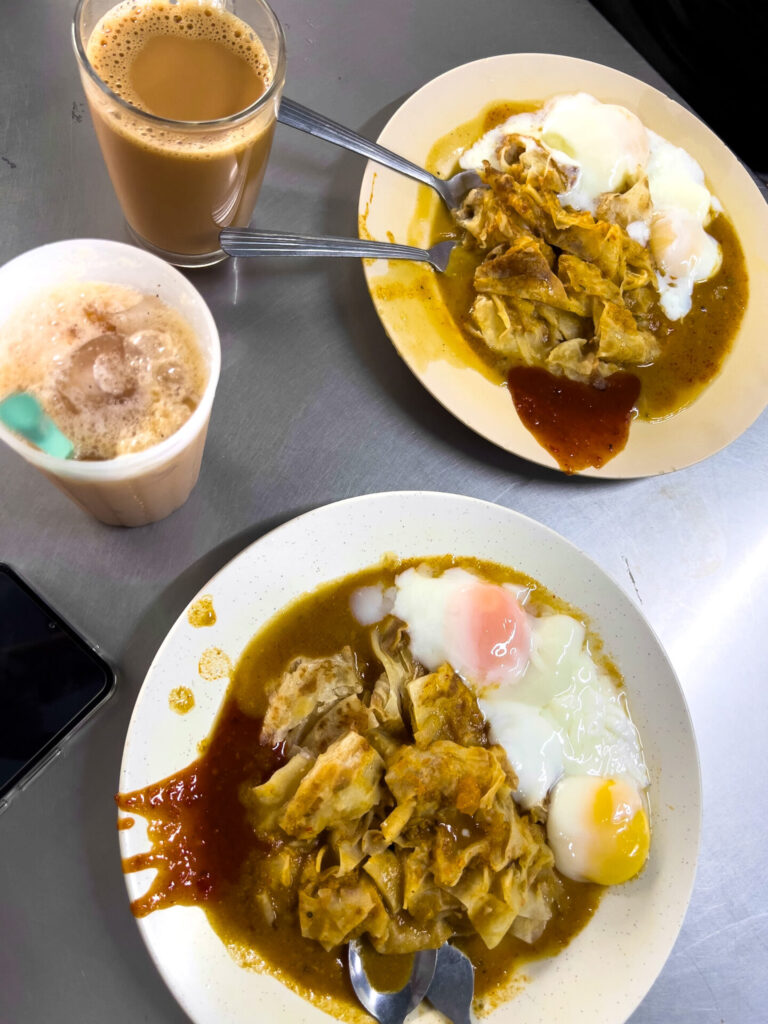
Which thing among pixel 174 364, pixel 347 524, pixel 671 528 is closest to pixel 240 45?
pixel 174 364

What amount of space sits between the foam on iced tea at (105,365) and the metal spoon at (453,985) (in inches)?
55.7

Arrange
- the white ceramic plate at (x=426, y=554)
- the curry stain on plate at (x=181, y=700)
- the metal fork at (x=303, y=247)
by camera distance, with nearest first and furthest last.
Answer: the white ceramic plate at (x=426, y=554), the curry stain on plate at (x=181, y=700), the metal fork at (x=303, y=247)

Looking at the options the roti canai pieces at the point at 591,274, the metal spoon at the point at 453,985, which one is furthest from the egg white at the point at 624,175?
the metal spoon at the point at 453,985

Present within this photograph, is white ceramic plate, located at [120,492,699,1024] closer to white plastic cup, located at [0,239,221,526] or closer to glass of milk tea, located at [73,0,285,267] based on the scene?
white plastic cup, located at [0,239,221,526]

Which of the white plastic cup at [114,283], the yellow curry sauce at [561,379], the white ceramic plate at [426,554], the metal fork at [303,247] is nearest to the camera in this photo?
the white plastic cup at [114,283]

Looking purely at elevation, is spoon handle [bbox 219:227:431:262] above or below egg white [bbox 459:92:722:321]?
below

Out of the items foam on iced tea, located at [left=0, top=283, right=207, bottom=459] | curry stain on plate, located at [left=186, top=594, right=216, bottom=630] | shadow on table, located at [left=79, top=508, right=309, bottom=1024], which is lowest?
shadow on table, located at [left=79, top=508, right=309, bottom=1024]

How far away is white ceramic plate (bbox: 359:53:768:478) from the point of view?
7.70 feet

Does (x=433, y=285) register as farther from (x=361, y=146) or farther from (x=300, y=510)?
(x=300, y=510)

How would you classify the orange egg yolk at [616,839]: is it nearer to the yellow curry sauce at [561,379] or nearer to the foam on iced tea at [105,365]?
the yellow curry sauce at [561,379]

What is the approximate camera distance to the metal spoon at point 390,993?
1.92 metres

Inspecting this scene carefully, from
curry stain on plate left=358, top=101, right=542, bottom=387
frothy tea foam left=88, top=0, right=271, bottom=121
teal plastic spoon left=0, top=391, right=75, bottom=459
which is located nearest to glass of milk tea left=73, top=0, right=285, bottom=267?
frothy tea foam left=88, top=0, right=271, bottom=121

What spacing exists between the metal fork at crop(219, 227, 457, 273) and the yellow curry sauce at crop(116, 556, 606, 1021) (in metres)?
0.95

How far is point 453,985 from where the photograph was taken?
1957 millimetres
